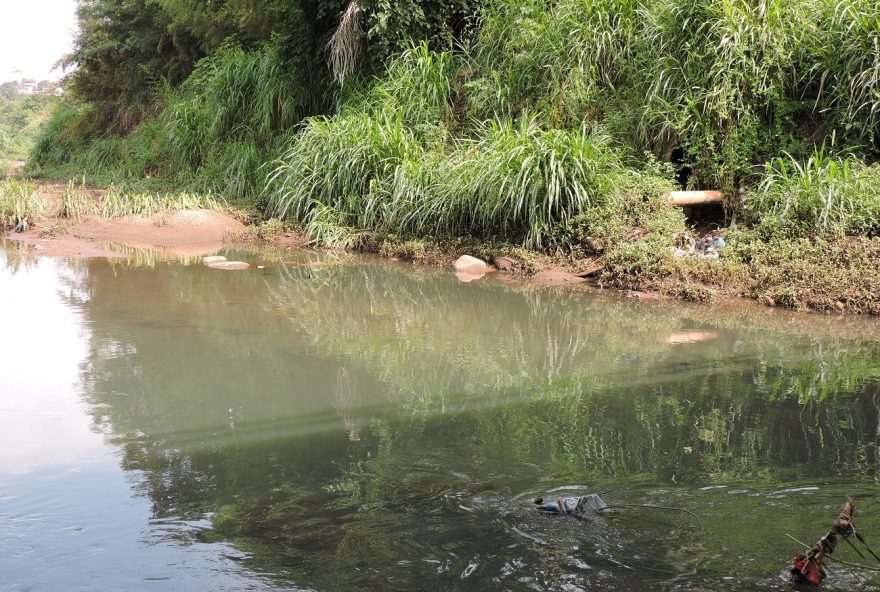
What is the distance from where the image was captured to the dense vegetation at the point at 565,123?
324 inches

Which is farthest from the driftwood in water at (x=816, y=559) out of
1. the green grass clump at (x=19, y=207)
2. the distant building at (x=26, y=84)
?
the distant building at (x=26, y=84)

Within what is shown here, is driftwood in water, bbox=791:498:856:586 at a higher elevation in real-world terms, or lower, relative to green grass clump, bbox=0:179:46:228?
lower

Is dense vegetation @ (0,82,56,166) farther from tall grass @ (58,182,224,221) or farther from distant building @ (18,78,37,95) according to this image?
distant building @ (18,78,37,95)

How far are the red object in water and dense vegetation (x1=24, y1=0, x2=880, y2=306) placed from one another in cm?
486

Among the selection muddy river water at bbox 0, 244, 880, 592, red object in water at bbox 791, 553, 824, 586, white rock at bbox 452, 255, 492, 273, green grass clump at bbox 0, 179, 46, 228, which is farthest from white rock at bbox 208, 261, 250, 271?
red object in water at bbox 791, 553, 824, 586

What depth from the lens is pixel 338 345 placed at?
5.88 m

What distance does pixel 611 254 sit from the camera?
8039 millimetres

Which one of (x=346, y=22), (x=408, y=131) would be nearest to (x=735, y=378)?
(x=408, y=131)

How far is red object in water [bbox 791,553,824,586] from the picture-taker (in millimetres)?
2486

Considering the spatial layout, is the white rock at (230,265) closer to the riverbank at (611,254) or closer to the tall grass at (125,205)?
the riverbank at (611,254)

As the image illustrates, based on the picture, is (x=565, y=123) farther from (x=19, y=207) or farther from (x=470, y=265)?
(x=19, y=207)

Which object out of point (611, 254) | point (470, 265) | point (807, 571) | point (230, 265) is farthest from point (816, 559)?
point (230, 265)

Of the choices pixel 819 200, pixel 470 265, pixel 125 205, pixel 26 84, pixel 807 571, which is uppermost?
pixel 26 84

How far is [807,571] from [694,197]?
674 centimetres
